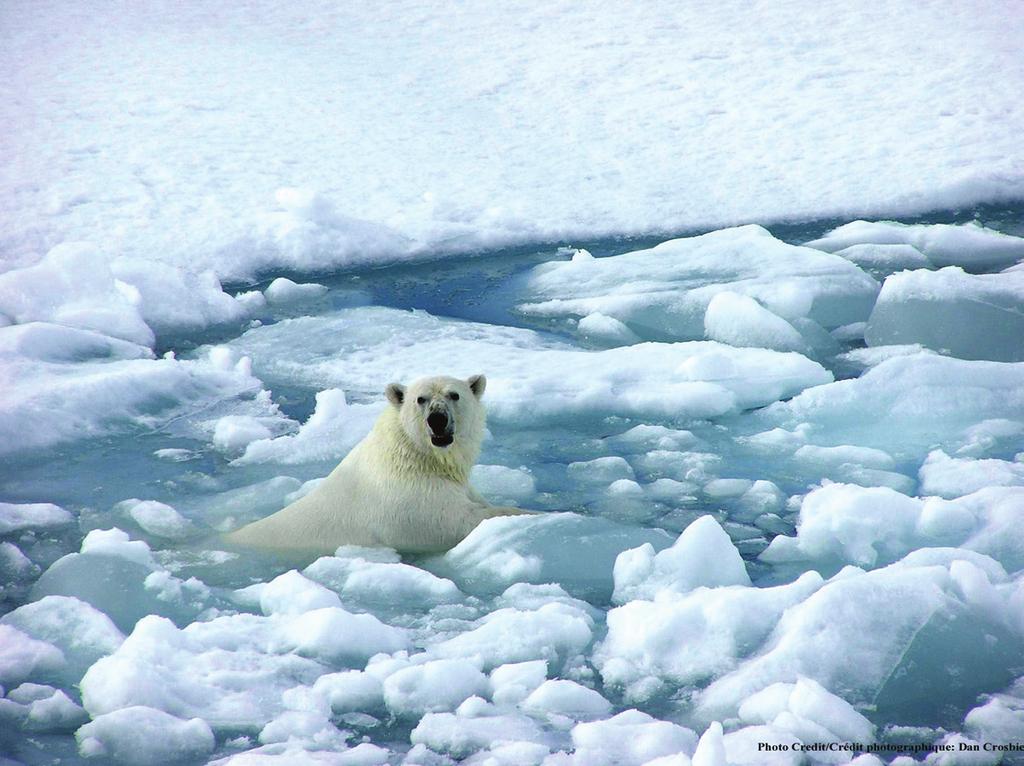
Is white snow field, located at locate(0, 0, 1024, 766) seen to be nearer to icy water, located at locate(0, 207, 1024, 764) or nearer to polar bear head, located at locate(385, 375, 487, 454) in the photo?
icy water, located at locate(0, 207, 1024, 764)

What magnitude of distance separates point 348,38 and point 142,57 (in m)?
1.89

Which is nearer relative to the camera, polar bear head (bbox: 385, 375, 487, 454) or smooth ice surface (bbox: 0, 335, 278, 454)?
polar bear head (bbox: 385, 375, 487, 454)

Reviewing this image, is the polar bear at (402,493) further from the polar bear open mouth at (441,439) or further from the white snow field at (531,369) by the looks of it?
the white snow field at (531,369)

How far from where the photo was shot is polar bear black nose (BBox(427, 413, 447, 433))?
430 cm

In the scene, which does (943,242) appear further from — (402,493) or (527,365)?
(402,493)

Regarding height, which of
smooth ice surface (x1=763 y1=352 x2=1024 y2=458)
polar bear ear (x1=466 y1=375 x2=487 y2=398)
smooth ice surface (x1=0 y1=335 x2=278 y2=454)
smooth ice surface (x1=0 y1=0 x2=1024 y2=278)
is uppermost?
smooth ice surface (x1=0 y1=0 x2=1024 y2=278)

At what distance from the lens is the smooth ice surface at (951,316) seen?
5.77m

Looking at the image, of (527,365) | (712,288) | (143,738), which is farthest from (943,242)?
(143,738)

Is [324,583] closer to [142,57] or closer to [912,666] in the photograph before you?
[912,666]

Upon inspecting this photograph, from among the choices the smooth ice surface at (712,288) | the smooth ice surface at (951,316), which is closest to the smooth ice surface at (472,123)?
the smooth ice surface at (712,288)

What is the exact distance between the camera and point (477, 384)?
461 cm

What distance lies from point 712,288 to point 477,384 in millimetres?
→ 2284

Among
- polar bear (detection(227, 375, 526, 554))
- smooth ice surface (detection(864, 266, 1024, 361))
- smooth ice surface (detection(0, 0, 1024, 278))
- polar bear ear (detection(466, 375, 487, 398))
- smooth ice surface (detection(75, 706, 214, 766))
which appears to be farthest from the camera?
smooth ice surface (detection(0, 0, 1024, 278))

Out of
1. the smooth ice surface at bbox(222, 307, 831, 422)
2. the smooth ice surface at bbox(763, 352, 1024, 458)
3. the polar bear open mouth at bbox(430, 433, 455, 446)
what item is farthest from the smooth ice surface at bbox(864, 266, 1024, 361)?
the polar bear open mouth at bbox(430, 433, 455, 446)
